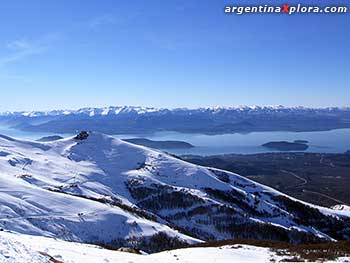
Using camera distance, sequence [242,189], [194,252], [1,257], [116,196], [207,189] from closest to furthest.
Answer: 1. [1,257]
2. [194,252]
3. [116,196]
4. [207,189]
5. [242,189]

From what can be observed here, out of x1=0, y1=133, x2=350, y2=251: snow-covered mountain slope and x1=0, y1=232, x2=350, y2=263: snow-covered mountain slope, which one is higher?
x1=0, y1=232, x2=350, y2=263: snow-covered mountain slope

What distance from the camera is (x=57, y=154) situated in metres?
151

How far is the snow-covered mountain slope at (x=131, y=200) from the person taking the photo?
74.9 meters

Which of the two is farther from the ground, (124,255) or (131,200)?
(124,255)

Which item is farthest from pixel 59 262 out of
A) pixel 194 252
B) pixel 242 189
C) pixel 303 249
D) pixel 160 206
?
pixel 242 189

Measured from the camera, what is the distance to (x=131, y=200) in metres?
118

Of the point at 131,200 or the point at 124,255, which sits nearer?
the point at 124,255

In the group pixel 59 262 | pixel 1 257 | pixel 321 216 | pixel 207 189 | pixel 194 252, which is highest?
pixel 1 257

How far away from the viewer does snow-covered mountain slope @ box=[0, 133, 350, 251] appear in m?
74.9

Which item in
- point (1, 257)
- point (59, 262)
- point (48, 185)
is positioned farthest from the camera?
point (48, 185)

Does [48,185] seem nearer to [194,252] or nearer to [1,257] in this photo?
[194,252]

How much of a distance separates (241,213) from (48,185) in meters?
53.4

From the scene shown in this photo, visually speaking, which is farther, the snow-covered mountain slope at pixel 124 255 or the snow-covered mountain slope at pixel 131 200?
the snow-covered mountain slope at pixel 131 200

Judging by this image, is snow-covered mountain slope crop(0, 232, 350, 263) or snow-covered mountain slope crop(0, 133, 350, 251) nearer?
snow-covered mountain slope crop(0, 232, 350, 263)
